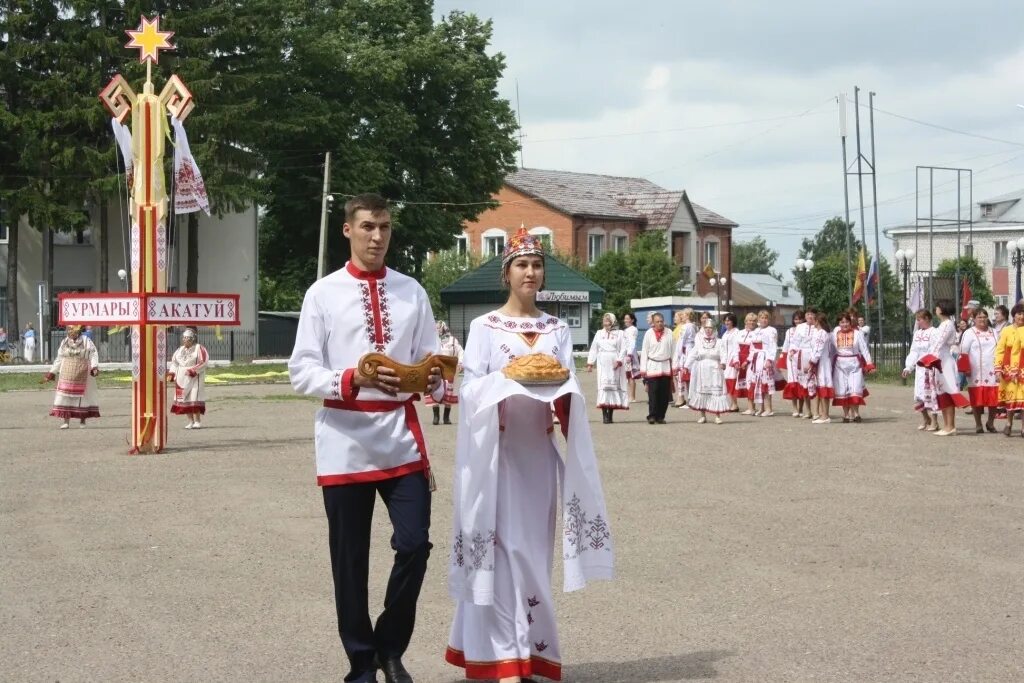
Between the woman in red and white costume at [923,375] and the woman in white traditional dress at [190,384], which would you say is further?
the woman in white traditional dress at [190,384]

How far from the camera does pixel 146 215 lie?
18.5 meters

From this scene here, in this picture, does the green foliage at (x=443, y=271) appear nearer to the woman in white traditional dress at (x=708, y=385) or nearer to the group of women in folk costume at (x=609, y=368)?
the group of women in folk costume at (x=609, y=368)

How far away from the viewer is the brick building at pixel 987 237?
86625 mm

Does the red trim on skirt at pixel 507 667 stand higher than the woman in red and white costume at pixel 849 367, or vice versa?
the woman in red and white costume at pixel 849 367

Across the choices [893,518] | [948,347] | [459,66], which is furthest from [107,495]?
[459,66]

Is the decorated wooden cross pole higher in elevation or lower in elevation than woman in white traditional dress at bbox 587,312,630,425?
higher

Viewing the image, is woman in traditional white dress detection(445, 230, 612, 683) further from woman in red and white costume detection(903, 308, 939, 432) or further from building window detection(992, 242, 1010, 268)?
building window detection(992, 242, 1010, 268)

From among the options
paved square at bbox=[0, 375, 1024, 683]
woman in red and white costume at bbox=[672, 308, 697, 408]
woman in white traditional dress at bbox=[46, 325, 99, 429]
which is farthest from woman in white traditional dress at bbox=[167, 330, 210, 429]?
woman in red and white costume at bbox=[672, 308, 697, 408]

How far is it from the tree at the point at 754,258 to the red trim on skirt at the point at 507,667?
544 feet

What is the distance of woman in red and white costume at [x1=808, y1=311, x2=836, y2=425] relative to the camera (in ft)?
77.8

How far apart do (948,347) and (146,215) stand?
11.0 metres

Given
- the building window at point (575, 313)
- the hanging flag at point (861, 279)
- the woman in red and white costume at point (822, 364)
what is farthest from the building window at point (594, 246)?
the woman in red and white costume at point (822, 364)

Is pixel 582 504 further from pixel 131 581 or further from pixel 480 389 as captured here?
pixel 131 581

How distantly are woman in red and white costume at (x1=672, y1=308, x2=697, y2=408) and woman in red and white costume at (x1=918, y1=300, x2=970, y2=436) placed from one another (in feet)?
25.2
